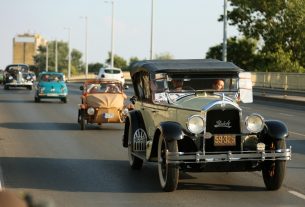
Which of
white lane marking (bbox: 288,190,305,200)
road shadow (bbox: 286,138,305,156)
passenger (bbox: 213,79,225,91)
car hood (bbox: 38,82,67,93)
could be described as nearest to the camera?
white lane marking (bbox: 288,190,305,200)

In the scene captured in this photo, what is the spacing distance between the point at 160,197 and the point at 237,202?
38.4 inches

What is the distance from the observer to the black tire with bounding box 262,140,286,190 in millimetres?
9484

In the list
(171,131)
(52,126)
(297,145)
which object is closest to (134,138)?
(171,131)

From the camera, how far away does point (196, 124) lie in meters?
9.30

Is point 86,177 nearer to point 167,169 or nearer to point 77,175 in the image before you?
point 77,175

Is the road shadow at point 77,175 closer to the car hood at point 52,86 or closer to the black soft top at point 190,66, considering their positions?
the black soft top at point 190,66

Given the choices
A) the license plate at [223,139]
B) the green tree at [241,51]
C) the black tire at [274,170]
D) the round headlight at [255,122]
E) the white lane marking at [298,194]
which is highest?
the green tree at [241,51]

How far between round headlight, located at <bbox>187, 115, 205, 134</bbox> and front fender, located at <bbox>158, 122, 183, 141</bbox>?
141mm

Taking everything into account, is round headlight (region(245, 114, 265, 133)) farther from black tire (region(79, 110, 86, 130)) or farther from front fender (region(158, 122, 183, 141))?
black tire (region(79, 110, 86, 130))

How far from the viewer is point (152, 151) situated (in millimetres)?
10227

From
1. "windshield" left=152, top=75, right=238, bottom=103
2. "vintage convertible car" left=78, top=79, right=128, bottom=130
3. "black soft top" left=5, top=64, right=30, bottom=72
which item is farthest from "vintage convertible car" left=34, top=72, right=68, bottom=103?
"windshield" left=152, top=75, right=238, bottom=103

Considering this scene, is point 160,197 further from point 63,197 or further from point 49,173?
point 49,173

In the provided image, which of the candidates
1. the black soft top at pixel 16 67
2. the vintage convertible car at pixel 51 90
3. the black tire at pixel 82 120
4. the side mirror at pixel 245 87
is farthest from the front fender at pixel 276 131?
the black soft top at pixel 16 67

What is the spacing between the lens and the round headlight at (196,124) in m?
9.27
